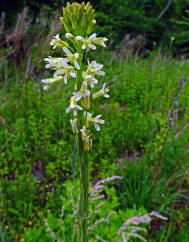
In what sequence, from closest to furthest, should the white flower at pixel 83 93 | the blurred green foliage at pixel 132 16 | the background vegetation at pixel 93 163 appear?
the white flower at pixel 83 93, the background vegetation at pixel 93 163, the blurred green foliage at pixel 132 16

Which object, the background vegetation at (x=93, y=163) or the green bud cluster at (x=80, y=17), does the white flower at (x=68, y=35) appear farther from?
the background vegetation at (x=93, y=163)

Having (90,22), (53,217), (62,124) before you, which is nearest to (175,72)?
(62,124)

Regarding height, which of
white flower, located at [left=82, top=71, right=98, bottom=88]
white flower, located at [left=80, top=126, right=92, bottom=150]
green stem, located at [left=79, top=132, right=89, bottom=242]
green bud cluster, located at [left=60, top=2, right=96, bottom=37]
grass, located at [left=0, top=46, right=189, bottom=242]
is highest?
green bud cluster, located at [left=60, top=2, right=96, bottom=37]

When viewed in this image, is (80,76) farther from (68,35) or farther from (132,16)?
(132,16)

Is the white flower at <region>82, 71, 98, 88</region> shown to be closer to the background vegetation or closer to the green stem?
the green stem

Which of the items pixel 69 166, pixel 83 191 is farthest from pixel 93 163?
pixel 83 191

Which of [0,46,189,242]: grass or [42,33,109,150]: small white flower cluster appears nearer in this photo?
[42,33,109,150]: small white flower cluster

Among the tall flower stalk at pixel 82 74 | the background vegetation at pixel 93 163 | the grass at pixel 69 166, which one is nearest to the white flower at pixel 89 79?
the tall flower stalk at pixel 82 74

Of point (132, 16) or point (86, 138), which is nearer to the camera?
point (86, 138)

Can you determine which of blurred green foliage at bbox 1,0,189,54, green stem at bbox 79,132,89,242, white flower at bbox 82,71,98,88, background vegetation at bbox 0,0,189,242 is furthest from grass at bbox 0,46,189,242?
blurred green foliage at bbox 1,0,189,54

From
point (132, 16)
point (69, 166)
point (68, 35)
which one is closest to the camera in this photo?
point (68, 35)

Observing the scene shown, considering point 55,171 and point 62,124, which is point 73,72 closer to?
point 55,171
